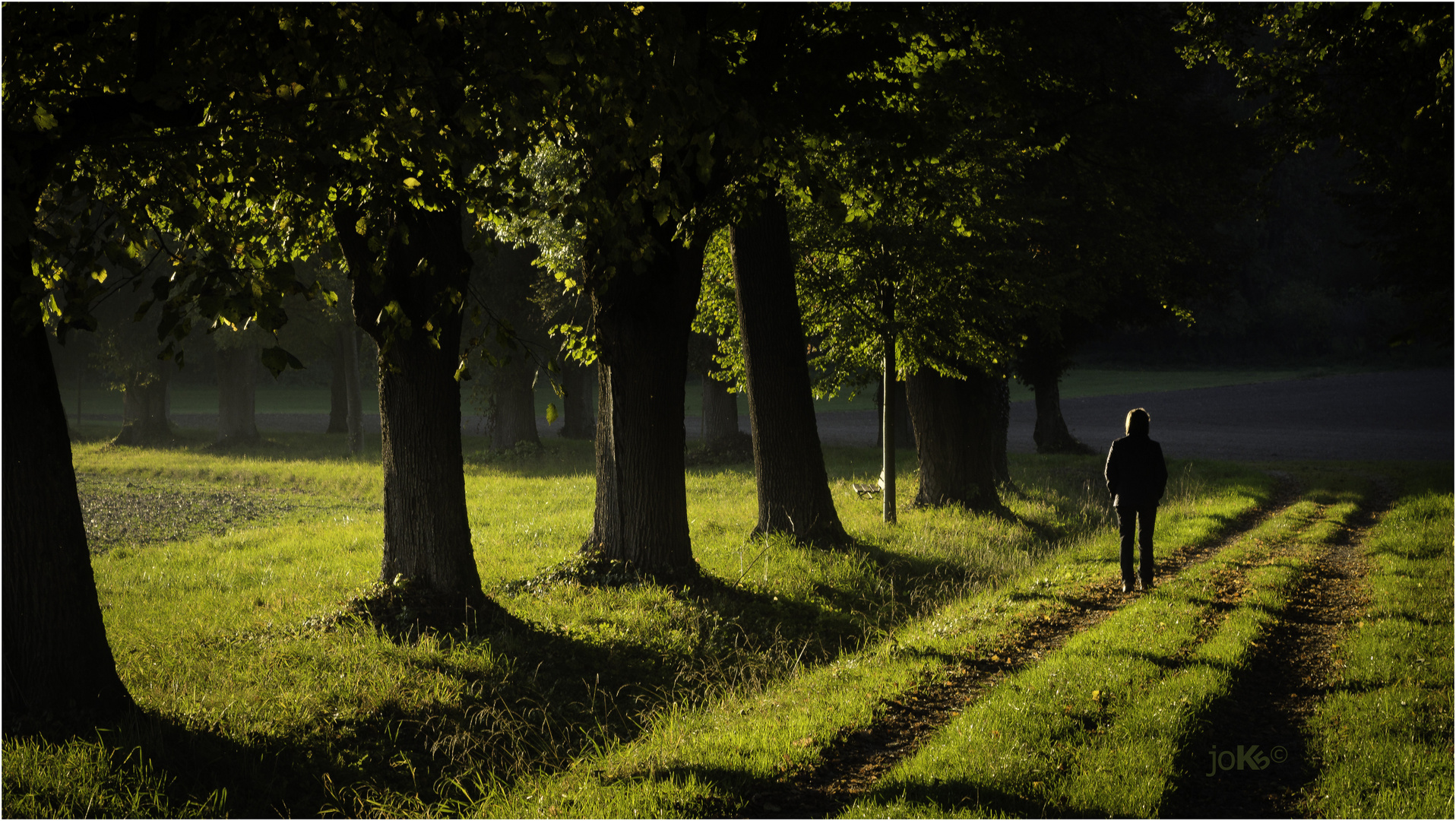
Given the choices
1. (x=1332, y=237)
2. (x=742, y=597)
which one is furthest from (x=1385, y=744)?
(x=1332, y=237)

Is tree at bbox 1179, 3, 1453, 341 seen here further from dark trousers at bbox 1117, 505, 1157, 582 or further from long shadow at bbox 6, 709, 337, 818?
long shadow at bbox 6, 709, 337, 818

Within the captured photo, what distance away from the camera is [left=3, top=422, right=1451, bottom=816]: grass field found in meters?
4.99

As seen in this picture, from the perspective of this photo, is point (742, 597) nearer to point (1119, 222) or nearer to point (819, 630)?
point (819, 630)

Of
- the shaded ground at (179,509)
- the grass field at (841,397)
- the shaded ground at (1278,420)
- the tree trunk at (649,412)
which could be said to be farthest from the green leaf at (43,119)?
the grass field at (841,397)

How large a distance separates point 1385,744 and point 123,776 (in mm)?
6471

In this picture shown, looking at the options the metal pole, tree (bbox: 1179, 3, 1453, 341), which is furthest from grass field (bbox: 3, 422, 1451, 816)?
tree (bbox: 1179, 3, 1453, 341)

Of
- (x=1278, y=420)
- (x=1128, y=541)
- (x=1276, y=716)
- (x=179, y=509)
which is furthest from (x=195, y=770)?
(x=1278, y=420)

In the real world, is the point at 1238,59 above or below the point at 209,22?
above

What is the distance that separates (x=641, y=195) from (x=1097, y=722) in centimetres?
430

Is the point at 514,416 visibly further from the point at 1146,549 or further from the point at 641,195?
the point at 641,195

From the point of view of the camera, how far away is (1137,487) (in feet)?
31.2

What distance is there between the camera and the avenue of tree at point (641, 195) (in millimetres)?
5406

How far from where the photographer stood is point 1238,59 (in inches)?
432

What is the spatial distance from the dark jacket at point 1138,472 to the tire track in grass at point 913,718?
90 cm
